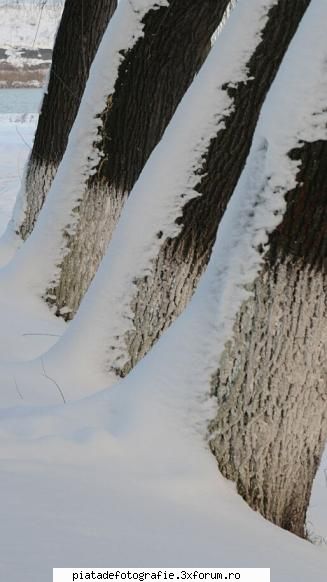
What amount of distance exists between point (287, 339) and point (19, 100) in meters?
33.2

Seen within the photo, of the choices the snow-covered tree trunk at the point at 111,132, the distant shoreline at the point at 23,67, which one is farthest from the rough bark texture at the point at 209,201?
the distant shoreline at the point at 23,67

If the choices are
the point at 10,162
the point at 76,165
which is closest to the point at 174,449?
the point at 76,165

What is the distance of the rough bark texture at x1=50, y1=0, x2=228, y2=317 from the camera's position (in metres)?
5.55

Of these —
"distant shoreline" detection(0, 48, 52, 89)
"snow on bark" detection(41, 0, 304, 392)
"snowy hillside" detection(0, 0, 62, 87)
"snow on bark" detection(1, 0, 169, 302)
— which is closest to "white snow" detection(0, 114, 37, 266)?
"snow on bark" detection(1, 0, 169, 302)

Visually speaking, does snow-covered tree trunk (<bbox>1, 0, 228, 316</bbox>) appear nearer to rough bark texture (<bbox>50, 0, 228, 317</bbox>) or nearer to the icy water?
rough bark texture (<bbox>50, 0, 228, 317</bbox>)

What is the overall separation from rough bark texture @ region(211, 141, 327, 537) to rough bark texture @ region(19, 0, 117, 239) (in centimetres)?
429

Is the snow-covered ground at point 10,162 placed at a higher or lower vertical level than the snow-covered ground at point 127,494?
lower

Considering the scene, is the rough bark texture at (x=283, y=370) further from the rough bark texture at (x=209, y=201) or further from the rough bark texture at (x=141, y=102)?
the rough bark texture at (x=141, y=102)

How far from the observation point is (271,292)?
311cm

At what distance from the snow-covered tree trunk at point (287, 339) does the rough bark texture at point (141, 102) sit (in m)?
2.47

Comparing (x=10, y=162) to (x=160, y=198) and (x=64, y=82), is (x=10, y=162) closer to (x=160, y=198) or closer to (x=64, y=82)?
(x=64, y=82)

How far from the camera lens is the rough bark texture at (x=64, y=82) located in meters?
7.05

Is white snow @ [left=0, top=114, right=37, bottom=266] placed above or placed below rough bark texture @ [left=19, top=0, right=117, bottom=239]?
below

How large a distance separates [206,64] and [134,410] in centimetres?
213
